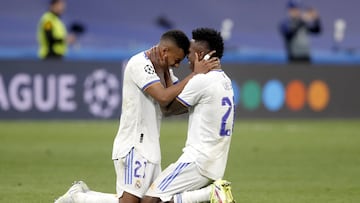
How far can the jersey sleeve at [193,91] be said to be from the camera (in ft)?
29.9

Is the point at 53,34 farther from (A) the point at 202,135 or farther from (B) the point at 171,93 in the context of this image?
(A) the point at 202,135

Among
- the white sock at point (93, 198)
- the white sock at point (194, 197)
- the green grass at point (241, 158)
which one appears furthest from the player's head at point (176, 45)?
the green grass at point (241, 158)

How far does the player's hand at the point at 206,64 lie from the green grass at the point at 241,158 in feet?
7.79

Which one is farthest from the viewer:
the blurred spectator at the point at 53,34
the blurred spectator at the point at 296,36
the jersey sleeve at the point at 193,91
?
the blurred spectator at the point at 296,36

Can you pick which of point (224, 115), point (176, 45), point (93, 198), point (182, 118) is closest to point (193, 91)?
point (224, 115)

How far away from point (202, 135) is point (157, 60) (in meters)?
0.82

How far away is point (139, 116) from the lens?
30.7 ft

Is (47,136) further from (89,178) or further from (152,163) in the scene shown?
(152,163)

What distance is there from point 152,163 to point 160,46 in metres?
1.01

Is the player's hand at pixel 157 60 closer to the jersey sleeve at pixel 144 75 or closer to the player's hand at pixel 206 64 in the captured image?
the jersey sleeve at pixel 144 75

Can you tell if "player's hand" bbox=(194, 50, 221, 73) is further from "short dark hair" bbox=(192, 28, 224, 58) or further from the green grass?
the green grass

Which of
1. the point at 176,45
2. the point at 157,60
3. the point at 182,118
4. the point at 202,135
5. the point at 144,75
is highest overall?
the point at 176,45

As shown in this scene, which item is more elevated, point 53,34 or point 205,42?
point 205,42

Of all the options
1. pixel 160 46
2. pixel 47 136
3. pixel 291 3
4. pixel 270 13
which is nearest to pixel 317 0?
pixel 270 13
